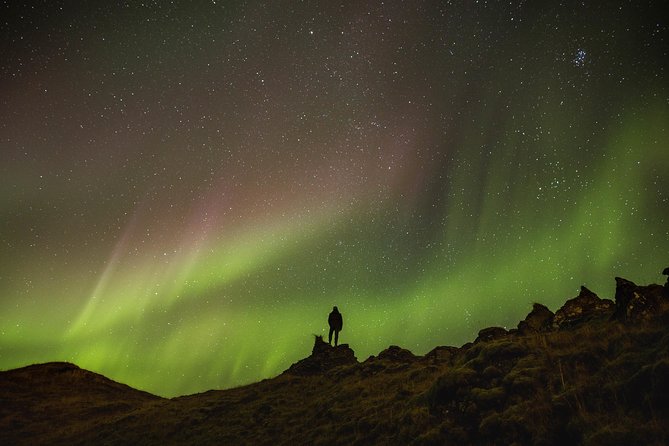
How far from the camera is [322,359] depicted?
30.9m

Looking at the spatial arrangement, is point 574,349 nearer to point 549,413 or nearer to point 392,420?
point 549,413

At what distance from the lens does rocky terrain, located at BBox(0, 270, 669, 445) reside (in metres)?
11.6

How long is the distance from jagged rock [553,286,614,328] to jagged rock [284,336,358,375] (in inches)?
562

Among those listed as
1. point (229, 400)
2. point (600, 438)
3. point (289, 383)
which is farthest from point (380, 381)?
point (600, 438)

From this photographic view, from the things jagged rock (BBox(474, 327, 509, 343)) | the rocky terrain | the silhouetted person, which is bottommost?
the rocky terrain

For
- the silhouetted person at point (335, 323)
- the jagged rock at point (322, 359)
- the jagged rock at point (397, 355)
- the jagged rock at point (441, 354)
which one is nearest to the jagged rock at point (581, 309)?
the jagged rock at point (441, 354)

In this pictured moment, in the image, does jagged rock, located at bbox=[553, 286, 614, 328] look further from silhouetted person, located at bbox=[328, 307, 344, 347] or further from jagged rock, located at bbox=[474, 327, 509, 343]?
silhouetted person, located at bbox=[328, 307, 344, 347]

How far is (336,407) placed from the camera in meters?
20.5

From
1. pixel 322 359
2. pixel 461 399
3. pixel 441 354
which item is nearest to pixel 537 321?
pixel 441 354

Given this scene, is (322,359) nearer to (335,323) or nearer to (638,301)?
(335,323)

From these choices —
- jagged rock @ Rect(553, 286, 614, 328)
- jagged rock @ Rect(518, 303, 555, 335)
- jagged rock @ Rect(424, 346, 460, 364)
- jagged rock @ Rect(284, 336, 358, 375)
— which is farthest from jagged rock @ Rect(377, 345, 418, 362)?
jagged rock @ Rect(553, 286, 614, 328)

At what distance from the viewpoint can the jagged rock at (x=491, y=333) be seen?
22000mm

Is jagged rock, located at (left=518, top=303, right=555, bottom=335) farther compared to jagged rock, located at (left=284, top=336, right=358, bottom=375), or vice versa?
jagged rock, located at (left=284, top=336, right=358, bottom=375)

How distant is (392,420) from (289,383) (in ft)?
41.1
